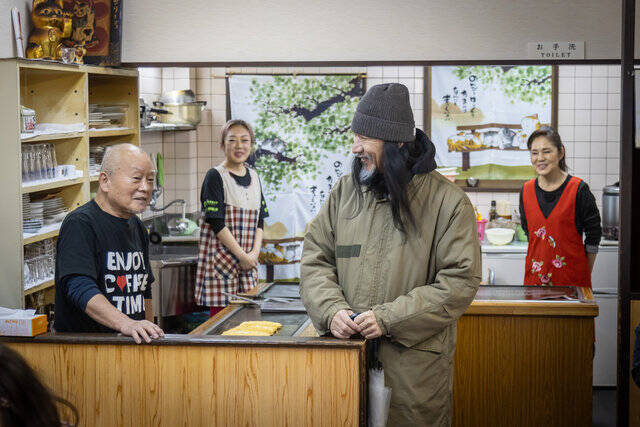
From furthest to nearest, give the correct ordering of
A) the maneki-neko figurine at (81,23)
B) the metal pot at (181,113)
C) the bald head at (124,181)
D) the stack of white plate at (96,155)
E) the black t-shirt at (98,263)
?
the metal pot at (181,113), the stack of white plate at (96,155), the maneki-neko figurine at (81,23), the bald head at (124,181), the black t-shirt at (98,263)

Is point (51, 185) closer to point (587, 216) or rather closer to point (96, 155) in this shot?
point (96, 155)

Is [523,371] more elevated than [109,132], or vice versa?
[109,132]

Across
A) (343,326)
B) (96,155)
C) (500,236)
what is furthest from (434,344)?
(500,236)

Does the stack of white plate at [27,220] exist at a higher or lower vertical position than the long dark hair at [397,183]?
lower

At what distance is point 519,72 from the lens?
20.2ft

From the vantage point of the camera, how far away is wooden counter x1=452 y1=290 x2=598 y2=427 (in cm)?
353

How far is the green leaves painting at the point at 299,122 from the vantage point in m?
6.40

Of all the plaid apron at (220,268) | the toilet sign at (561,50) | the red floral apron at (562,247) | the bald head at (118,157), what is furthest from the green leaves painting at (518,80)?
the bald head at (118,157)

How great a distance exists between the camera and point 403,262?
2518 millimetres

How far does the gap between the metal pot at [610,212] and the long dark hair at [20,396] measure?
473 cm

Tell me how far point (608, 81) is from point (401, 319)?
4.49 metres

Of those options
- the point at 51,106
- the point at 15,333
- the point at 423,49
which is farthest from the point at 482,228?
the point at 15,333

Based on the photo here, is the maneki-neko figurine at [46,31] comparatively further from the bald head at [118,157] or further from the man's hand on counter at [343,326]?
the man's hand on counter at [343,326]

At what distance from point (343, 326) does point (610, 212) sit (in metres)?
3.71
